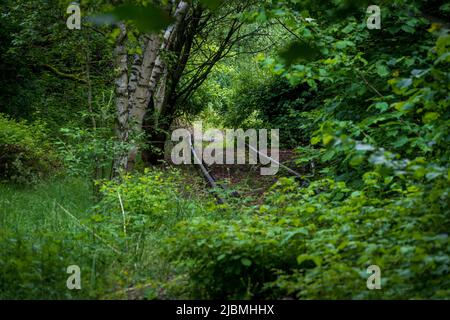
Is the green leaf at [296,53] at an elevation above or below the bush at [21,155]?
below

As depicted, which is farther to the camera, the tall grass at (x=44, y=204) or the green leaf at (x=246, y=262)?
the tall grass at (x=44, y=204)

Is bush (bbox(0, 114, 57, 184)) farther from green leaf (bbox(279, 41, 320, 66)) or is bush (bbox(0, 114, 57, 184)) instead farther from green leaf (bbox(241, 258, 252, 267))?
green leaf (bbox(279, 41, 320, 66))

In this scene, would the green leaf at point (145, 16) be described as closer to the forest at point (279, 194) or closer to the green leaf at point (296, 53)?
the forest at point (279, 194)

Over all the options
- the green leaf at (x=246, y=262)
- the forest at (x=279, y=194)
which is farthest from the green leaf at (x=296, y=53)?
the green leaf at (x=246, y=262)

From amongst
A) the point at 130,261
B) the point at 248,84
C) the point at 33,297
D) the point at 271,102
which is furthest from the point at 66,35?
the point at 248,84

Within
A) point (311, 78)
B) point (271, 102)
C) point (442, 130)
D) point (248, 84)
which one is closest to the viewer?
point (442, 130)

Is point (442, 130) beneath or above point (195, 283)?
above

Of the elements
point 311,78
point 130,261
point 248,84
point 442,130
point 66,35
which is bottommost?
point 130,261

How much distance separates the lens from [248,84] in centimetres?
2758

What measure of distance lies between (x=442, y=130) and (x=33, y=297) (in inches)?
147

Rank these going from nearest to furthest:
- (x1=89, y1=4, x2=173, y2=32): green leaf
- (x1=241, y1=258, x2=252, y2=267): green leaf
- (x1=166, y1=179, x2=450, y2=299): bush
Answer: (x1=89, y1=4, x2=173, y2=32): green leaf < (x1=166, y1=179, x2=450, y2=299): bush < (x1=241, y1=258, x2=252, y2=267): green leaf

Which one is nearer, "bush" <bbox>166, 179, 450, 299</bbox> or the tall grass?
"bush" <bbox>166, 179, 450, 299</bbox>

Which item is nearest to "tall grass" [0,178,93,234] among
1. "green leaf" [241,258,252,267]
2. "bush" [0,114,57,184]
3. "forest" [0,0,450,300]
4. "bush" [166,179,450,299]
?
"forest" [0,0,450,300]

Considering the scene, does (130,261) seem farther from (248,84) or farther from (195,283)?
(248,84)
